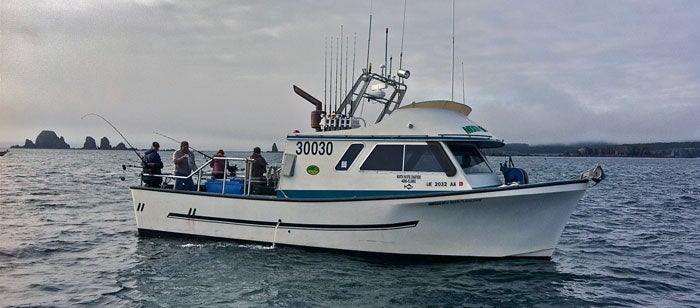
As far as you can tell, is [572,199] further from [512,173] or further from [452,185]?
[452,185]

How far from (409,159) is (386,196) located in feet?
3.23

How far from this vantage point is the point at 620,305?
8.45 metres

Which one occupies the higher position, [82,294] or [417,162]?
[417,162]

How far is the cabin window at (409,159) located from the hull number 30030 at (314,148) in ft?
2.74

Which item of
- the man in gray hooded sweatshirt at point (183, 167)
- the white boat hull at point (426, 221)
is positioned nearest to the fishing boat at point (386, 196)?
the white boat hull at point (426, 221)

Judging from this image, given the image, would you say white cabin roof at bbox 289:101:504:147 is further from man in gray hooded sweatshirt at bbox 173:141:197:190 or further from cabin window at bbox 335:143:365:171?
man in gray hooded sweatshirt at bbox 173:141:197:190

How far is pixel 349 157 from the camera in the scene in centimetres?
1084

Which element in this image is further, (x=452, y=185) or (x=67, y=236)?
(x=67, y=236)

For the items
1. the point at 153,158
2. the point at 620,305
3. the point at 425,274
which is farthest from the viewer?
the point at 153,158

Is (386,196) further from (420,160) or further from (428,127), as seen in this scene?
(428,127)

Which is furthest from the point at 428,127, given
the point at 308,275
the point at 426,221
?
the point at 308,275

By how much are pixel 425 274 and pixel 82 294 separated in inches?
218

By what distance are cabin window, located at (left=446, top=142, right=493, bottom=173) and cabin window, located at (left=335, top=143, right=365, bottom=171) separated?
1.77 m

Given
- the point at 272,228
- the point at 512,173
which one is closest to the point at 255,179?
the point at 272,228
